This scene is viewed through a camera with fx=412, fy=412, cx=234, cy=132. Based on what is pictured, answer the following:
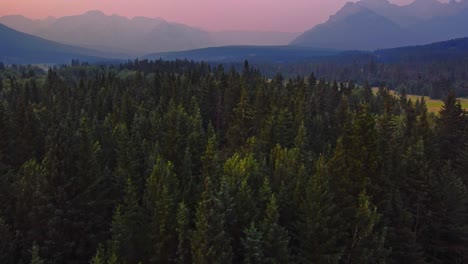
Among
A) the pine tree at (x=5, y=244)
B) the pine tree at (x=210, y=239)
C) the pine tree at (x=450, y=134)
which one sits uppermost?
the pine tree at (x=450, y=134)

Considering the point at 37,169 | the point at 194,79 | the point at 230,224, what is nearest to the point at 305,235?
the point at 230,224

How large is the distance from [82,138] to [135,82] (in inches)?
3144

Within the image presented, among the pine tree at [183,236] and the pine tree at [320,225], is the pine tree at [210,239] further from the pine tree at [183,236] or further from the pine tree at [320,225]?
the pine tree at [320,225]

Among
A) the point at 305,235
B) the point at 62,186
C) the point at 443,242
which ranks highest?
the point at 62,186

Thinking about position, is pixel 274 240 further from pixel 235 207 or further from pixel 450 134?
pixel 450 134

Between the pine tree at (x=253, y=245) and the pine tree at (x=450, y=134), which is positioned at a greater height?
the pine tree at (x=450, y=134)

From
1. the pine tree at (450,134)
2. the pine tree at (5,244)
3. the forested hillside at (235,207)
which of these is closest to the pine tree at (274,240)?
the forested hillside at (235,207)

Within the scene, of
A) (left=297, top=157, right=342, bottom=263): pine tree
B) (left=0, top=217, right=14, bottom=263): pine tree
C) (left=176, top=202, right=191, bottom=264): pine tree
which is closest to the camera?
(left=0, top=217, right=14, bottom=263): pine tree

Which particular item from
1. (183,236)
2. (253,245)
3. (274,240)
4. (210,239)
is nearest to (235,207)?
(253,245)

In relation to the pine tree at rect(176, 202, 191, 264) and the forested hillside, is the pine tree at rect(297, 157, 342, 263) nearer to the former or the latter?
the forested hillside

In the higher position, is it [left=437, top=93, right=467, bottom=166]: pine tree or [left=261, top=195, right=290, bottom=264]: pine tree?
[left=437, top=93, right=467, bottom=166]: pine tree

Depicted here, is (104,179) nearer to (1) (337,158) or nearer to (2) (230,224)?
(2) (230,224)

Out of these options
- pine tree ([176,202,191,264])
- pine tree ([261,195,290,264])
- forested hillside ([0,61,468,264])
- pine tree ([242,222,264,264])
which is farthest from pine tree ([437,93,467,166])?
pine tree ([176,202,191,264])

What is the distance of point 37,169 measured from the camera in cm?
3809
